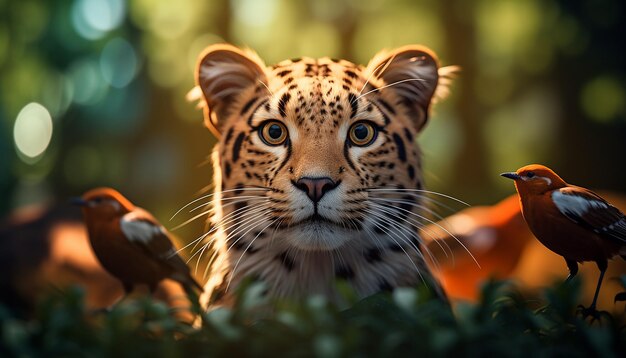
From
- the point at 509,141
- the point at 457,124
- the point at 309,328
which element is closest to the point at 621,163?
the point at 509,141

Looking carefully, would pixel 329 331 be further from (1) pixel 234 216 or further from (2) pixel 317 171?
(1) pixel 234 216

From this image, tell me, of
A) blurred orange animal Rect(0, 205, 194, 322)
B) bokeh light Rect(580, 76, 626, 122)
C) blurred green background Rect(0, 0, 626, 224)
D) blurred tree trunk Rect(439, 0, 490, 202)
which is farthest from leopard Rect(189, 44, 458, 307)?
blurred tree trunk Rect(439, 0, 490, 202)

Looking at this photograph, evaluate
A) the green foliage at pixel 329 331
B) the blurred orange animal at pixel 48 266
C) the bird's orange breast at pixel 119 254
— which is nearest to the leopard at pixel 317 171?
the bird's orange breast at pixel 119 254

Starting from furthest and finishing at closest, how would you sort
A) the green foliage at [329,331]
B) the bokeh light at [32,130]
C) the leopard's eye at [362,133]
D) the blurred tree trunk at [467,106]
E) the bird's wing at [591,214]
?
the blurred tree trunk at [467,106] → the bokeh light at [32,130] → the leopard's eye at [362,133] → the bird's wing at [591,214] → the green foliage at [329,331]

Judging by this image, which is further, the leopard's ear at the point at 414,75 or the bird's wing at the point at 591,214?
the leopard's ear at the point at 414,75

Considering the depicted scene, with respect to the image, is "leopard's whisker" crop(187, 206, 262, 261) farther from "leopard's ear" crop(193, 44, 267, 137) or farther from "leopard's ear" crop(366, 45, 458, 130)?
"leopard's ear" crop(366, 45, 458, 130)

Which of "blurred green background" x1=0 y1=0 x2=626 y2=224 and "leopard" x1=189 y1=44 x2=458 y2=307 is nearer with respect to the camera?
"leopard" x1=189 y1=44 x2=458 y2=307

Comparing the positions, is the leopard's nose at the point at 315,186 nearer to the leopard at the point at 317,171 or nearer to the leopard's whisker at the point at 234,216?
the leopard at the point at 317,171

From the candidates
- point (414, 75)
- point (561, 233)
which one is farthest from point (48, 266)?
point (561, 233)
